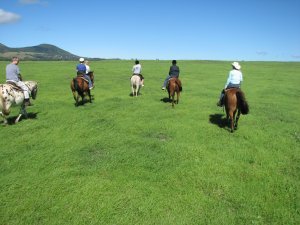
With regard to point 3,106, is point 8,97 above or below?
above

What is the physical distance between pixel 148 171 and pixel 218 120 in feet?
27.1

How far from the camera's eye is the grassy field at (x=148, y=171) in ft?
25.4

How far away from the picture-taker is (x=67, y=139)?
13.1 meters

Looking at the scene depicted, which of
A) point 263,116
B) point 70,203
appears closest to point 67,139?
point 70,203

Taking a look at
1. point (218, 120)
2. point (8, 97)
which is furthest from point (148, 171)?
point (8, 97)

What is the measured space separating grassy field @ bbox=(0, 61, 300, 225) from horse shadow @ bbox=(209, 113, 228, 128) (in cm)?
6

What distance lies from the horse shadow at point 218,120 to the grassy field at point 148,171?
0.06 meters

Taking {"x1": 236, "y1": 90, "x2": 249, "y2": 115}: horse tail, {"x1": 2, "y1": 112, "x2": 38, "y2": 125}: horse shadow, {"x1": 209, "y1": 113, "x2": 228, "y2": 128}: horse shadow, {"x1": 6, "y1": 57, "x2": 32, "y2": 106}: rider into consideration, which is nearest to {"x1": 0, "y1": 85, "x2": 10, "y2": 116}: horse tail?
{"x1": 6, "y1": 57, "x2": 32, "y2": 106}: rider

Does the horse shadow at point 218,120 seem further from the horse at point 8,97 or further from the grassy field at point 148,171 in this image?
the horse at point 8,97

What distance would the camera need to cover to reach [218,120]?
56.1ft

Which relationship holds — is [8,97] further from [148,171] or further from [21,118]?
[148,171]

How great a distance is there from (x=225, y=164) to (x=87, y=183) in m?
4.75

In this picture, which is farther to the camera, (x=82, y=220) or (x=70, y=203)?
(x=70, y=203)

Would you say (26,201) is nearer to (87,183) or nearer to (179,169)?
(87,183)
